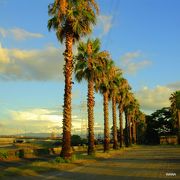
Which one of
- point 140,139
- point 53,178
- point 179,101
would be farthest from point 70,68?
point 140,139

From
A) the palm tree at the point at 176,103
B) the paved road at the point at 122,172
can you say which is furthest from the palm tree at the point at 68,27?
the palm tree at the point at 176,103

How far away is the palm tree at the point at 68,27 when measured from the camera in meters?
32.9

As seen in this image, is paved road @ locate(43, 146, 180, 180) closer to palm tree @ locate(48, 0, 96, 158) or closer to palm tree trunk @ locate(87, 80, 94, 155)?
palm tree @ locate(48, 0, 96, 158)

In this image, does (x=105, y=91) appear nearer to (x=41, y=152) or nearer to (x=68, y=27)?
(x=41, y=152)

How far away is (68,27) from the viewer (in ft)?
113

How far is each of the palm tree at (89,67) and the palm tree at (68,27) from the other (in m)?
10.0

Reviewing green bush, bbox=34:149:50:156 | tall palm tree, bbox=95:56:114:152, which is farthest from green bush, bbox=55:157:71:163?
tall palm tree, bbox=95:56:114:152

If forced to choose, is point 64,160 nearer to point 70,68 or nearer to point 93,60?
point 70,68

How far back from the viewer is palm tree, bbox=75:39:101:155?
45.7 meters

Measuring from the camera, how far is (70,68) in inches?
1318

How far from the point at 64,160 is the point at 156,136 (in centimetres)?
11953

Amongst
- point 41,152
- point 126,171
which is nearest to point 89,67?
point 41,152

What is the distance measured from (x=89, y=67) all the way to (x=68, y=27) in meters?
Answer: 11.8

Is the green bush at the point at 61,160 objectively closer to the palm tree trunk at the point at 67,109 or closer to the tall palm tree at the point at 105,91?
the palm tree trunk at the point at 67,109
